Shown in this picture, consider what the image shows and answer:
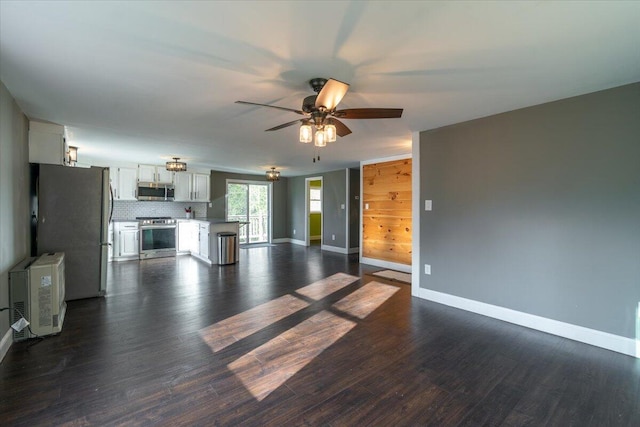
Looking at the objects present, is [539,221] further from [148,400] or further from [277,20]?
[148,400]

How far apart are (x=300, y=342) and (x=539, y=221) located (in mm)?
2722

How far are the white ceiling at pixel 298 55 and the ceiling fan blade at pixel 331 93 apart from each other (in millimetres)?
206

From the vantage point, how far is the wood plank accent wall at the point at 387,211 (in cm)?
552

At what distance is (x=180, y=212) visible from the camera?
788 cm

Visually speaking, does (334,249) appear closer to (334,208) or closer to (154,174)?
(334,208)

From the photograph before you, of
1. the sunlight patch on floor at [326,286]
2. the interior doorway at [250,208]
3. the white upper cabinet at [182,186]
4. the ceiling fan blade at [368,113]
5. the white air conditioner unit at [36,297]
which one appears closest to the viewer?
the ceiling fan blade at [368,113]

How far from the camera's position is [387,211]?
5.88 metres

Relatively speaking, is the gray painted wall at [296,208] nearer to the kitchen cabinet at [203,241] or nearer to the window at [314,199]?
the window at [314,199]

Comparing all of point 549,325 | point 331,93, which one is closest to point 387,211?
point 549,325

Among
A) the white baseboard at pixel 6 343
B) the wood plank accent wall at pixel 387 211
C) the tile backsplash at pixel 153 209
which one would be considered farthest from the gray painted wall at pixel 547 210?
the tile backsplash at pixel 153 209

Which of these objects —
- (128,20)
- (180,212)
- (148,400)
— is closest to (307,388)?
(148,400)

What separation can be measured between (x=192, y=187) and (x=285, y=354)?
6370mm

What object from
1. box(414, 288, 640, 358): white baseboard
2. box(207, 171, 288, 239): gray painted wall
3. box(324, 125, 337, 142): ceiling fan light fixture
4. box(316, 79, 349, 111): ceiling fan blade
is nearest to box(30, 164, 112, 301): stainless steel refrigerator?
box(324, 125, 337, 142): ceiling fan light fixture

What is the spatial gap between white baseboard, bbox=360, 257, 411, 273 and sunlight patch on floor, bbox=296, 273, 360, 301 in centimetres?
109
